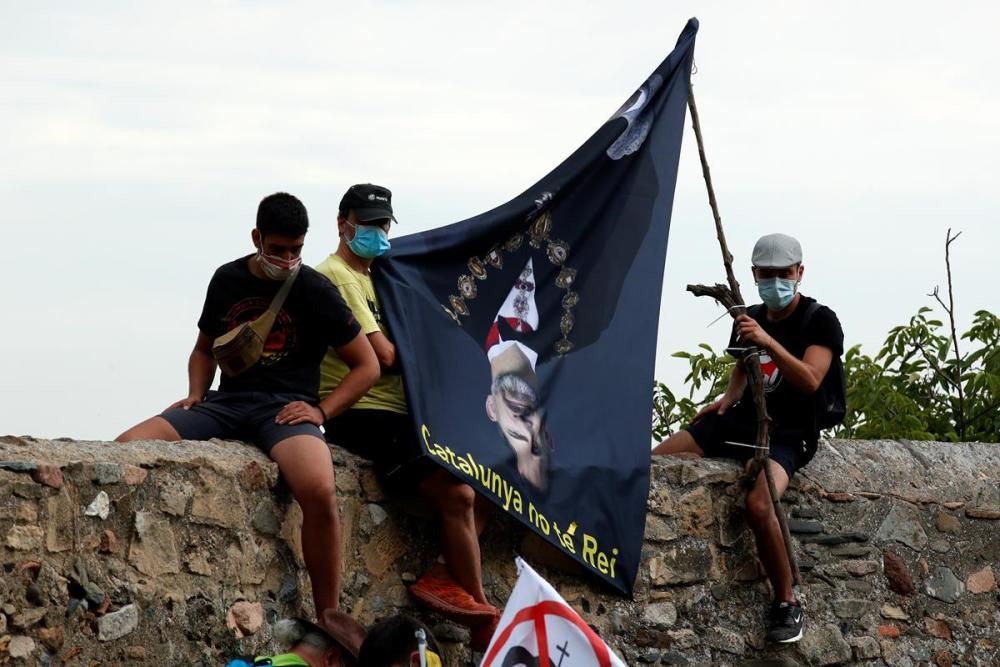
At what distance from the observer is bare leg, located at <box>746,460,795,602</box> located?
6828mm

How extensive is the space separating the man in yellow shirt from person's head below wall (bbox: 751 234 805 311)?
1545 millimetres

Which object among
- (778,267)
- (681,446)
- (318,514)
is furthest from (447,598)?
(778,267)

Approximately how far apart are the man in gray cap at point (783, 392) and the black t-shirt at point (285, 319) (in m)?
1.75

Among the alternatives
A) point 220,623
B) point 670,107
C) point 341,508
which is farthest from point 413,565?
point 670,107

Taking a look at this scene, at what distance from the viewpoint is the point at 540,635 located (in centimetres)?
433

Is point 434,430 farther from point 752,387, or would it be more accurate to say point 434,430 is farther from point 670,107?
point 670,107

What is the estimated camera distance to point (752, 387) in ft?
22.1

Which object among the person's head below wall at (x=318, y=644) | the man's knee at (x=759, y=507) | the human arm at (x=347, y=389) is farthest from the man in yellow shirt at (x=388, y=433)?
the man's knee at (x=759, y=507)

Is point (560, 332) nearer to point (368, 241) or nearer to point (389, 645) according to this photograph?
point (368, 241)

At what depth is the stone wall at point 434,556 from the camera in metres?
4.93

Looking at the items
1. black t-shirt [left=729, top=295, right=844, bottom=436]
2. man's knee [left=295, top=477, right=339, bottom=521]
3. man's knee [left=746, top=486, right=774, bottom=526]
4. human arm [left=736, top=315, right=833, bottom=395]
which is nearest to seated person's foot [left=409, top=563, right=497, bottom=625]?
man's knee [left=295, top=477, right=339, bottom=521]

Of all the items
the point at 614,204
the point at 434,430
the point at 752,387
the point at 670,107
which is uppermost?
the point at 670,107

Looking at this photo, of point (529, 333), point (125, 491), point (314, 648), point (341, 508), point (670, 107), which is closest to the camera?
point (314, 648)

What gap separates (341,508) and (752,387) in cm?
179
